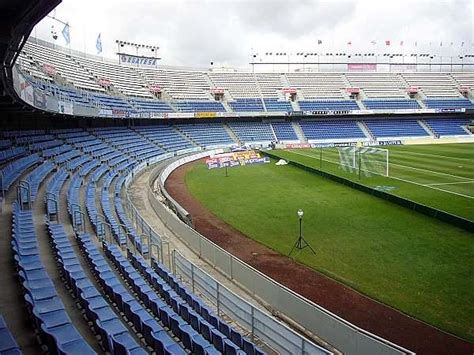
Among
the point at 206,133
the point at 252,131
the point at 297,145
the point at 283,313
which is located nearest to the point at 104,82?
the point at 206,133

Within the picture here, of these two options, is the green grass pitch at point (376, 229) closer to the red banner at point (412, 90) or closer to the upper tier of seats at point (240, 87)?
the upper tier of seats at point (240, 87)

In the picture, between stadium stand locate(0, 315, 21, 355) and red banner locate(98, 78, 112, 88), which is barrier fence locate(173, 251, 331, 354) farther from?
red banner locate(98, 78, 112, 88)

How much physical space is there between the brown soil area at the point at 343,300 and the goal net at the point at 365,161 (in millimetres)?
18005

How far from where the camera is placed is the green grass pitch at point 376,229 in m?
12.4

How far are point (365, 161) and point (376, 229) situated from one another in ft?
58.3

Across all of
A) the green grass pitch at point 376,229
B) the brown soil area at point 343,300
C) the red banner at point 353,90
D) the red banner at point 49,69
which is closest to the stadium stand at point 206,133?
the red banner at point 49,69

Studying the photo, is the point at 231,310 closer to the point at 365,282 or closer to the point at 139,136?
the point at 365,282

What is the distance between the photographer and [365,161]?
35.8m

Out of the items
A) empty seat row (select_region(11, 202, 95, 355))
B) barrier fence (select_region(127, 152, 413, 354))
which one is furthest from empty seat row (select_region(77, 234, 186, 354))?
barrier fence (select_region(127, 152, 413, 354))

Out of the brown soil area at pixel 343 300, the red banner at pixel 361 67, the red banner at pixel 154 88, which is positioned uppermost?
the red banner at pixel 361 67

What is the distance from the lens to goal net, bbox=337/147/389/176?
33784 mm

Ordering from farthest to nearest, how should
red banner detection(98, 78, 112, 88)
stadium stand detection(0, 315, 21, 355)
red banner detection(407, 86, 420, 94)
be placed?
1. red banner detection(407, 86, 420, 94)
2. red banner detection(98, 78, 112, 88)
3. stadium stand detection(0, 315, 21, 355)

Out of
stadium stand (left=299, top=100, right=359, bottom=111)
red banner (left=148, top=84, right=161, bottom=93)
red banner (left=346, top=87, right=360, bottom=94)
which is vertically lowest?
stadium stand (left=299, top=100, right=359, bottom=111)

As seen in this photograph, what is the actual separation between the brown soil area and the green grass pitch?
0.45 metres
